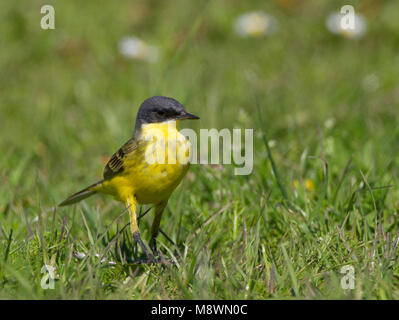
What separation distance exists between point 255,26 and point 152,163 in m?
5.33

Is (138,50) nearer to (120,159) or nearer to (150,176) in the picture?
(120,159)

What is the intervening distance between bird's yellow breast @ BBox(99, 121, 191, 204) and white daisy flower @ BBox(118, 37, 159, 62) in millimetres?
4186

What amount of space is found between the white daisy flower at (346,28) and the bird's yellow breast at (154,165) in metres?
4.96

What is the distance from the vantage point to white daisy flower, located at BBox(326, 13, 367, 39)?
8.20 m

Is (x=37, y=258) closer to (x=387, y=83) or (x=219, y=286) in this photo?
(x=219, y=286)

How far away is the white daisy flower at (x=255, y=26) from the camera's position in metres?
8.60

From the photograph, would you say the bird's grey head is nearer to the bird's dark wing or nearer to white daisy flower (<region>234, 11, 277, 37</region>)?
the bird's dark wing

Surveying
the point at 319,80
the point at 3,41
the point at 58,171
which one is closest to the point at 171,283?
the point at 58,171

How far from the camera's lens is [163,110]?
4.04m
